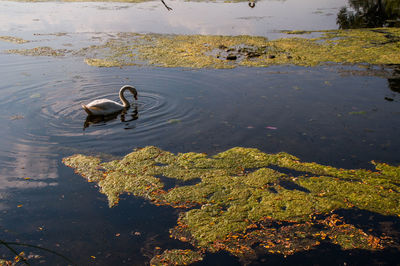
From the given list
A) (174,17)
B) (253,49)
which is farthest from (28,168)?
(174,17)

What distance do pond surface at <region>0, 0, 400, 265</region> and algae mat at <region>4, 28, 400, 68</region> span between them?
0.66 m

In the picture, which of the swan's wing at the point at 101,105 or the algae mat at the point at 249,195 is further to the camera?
the swan's wing at the point at 101,105

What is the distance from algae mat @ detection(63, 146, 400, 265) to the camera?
12.1ft

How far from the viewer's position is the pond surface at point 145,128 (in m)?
3.95

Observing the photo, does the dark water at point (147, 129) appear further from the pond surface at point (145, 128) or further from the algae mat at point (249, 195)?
the algae mat at point (249, 195)

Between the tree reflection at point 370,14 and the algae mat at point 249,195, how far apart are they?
1188 cm

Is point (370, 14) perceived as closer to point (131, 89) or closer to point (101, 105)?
point (131, 89)

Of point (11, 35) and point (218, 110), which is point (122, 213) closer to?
point (218, 110)

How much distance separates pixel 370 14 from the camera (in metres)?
16.8

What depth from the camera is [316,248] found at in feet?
11.7

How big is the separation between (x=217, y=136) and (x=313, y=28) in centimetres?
1086

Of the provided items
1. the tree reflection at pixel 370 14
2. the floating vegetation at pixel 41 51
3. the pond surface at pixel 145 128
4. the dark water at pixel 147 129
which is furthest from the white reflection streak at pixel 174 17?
the dark water at pixel 147 129

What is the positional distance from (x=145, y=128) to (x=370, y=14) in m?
15.1

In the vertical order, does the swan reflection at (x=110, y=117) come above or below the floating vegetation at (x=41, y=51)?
below
